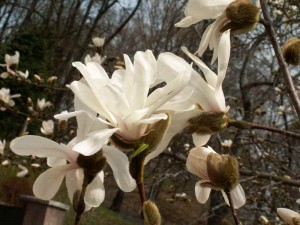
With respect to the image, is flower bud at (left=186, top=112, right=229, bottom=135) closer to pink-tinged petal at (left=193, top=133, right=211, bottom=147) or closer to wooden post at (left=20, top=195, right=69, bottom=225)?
pink-tinged petal at (left=193, top=133, right=211, bottom=147)

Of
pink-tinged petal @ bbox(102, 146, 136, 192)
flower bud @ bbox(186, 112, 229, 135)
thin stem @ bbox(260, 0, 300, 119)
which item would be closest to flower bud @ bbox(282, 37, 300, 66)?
thin stem @ bbox(260, 0, 300, 119)

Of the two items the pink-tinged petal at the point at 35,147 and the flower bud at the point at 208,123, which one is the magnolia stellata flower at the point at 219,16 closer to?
the flower bud at the point at 208,123

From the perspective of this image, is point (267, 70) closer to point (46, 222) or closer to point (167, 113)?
point (46, 222)

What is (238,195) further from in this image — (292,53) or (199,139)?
(292,53)

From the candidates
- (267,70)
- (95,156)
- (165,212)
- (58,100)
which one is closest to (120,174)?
(95,156)

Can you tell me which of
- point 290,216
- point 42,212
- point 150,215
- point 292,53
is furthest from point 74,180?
point 42,212

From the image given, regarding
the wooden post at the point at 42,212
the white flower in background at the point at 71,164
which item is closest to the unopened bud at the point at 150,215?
the white flower in background at the point at 71,164
